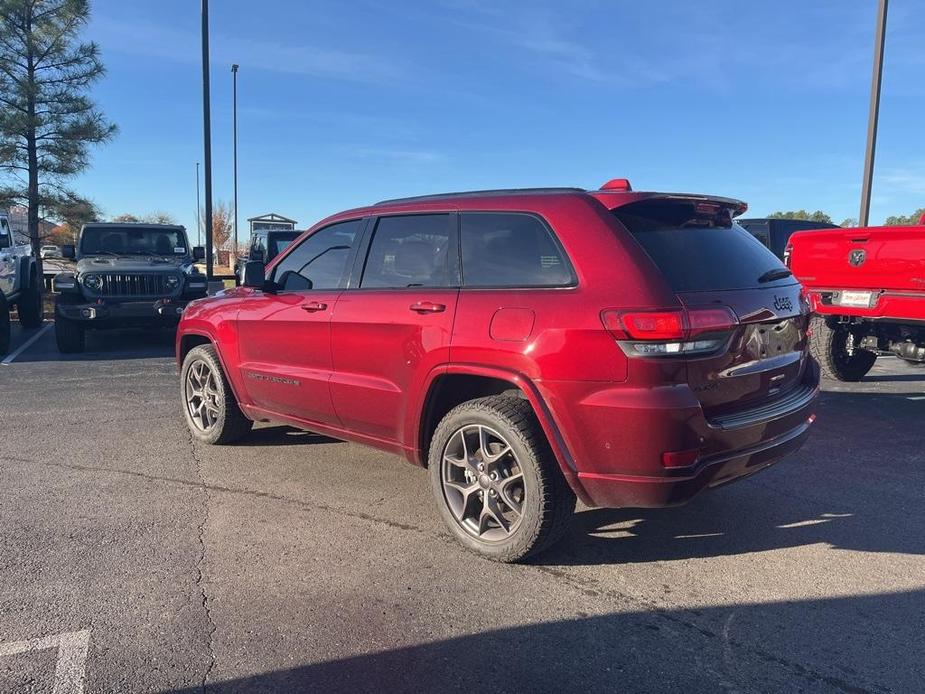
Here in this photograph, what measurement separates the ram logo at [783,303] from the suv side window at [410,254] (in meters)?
1.59

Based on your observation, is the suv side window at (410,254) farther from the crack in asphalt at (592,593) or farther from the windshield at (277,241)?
the windshield at (277,241)

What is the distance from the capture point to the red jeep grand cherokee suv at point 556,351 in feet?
9.82

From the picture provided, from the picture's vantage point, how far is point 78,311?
991cm

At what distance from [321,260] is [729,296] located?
8.50 ft

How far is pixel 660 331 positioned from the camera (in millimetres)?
2932

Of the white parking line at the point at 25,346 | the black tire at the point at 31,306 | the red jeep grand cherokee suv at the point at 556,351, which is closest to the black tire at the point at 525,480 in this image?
the red jeep grand cherokee suv at the point at 556,351

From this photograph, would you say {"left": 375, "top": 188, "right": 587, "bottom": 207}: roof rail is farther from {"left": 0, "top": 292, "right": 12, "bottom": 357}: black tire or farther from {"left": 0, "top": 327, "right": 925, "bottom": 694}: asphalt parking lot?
{"left": 0, "top": 292, "right": 12, "bottom": 357}: black tire

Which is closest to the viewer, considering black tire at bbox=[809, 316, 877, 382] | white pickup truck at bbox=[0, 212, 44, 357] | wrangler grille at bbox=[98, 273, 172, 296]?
black tire at bbox=[809, 316, 877, 382]

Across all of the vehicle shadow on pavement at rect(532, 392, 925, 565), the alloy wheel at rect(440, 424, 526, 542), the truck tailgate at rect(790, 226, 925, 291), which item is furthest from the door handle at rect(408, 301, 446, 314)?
the truck tailgate at rect(790, 226, 925, 291)

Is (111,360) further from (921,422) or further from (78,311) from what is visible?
(921,422)

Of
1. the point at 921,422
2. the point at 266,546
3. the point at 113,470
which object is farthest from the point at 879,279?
the point at 113,470

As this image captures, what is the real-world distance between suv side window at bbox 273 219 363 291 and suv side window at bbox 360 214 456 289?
0.80 feet

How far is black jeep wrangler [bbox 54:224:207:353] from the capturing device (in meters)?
10.1

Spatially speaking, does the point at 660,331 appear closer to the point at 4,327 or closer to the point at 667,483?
the point at 667,483
